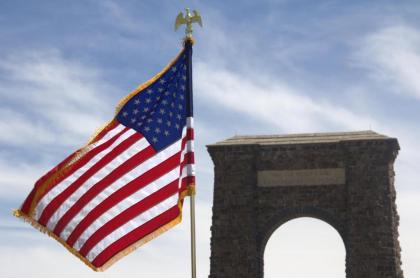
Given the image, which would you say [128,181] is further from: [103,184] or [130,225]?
[130,225]

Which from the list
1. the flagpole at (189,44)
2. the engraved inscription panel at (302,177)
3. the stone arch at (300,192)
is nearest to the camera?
the flagpole at (189,44)

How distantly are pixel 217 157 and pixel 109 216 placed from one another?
64.4ft

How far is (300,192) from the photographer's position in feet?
103

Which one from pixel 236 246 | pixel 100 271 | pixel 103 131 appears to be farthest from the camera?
pixel 236 246

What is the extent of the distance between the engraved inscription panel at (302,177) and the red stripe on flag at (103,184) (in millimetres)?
19230

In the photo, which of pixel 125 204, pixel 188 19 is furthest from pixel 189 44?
pixel 125 204

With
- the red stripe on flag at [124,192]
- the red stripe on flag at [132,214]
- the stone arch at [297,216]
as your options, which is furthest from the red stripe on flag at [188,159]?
the stone arch at [297,216]

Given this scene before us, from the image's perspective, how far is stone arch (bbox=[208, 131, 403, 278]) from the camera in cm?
3045

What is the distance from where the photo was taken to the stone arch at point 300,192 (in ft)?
99.9

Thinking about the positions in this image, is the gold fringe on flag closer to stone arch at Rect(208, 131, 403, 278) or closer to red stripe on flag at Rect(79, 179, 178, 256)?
red stripe on flag at Rect(79, 179, 178, 256)

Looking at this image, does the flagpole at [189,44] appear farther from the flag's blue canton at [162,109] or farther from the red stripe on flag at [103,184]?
the red stripe on flag at [103,184]

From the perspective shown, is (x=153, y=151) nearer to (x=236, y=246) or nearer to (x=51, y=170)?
(x=51, y=170)

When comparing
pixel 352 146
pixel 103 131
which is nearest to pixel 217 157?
pixel 352 146

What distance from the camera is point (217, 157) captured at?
32.0 m
